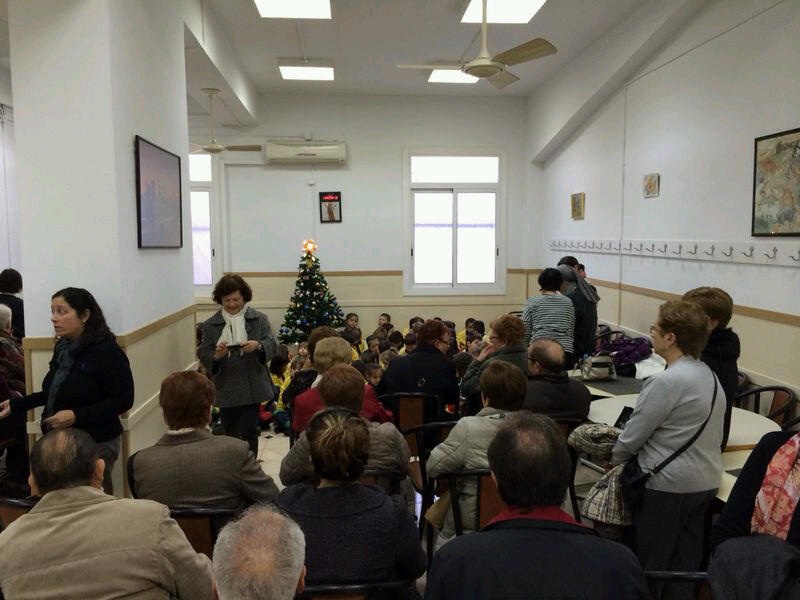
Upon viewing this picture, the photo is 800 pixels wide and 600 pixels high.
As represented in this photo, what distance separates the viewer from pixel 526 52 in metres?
4.54

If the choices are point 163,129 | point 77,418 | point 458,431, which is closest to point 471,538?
point 458,431

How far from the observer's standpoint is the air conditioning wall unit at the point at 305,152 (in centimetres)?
889

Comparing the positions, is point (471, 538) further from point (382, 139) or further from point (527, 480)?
point (382, 139)

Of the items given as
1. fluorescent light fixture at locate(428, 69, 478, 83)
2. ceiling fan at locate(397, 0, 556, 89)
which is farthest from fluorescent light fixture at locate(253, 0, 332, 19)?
fluorescent light fixture at locate(428, 69, 478, 83)

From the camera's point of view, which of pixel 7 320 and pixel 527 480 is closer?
pixel 527 480

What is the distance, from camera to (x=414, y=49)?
7000 millimetres

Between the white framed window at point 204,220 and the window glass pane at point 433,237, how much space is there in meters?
3.15

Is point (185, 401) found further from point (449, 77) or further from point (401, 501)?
point (449, 77)

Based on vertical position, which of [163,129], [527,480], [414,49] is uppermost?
[414,49]

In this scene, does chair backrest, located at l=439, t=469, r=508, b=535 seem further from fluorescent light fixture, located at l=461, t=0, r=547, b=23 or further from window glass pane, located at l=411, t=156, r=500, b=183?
window glass pane, located at l=411, t=156, r=500, b=183

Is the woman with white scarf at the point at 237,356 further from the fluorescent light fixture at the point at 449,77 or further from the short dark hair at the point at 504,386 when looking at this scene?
the fluorescent light fixture at the point at 449,77

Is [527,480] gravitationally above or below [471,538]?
above

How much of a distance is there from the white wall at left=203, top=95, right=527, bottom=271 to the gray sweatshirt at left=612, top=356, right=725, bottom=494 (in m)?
7.27

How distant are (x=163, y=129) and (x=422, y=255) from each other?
19.7 ft
